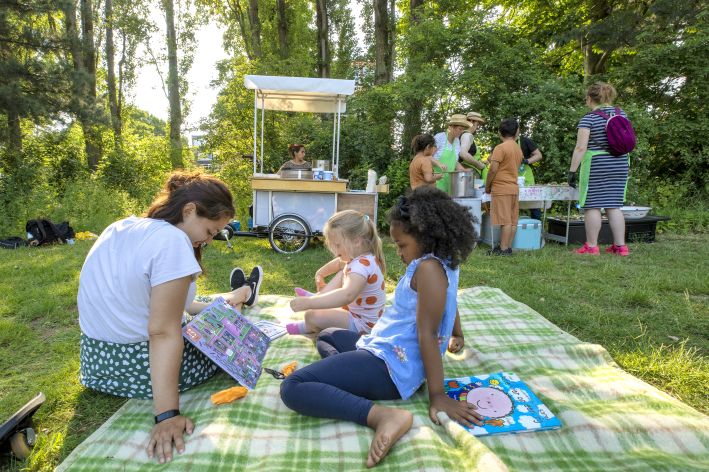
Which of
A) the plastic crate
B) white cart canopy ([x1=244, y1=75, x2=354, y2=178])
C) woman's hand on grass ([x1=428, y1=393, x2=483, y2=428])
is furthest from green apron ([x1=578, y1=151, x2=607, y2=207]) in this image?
woman's hand on grass ([x1=428, y1=393, x2=483, y2=428])

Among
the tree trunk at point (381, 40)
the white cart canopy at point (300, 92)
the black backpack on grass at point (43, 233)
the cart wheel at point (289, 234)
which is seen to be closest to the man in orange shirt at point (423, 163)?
the white cart canopy at point (300, 92)

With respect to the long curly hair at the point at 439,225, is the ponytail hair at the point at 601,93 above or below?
above

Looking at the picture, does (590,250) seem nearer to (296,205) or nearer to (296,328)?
(296,205)

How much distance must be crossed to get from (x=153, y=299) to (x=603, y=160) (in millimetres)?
5592

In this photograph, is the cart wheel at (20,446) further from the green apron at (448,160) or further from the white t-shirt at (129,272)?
the green apron at (448,160)

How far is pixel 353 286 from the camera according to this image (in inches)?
108

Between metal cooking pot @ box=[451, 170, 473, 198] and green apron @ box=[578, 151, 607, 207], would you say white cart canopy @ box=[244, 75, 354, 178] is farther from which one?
green apron @ box=[578, 151, 607, 207]

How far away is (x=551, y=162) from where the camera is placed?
28.2ft

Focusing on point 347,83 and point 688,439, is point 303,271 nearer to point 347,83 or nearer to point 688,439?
point 347,83

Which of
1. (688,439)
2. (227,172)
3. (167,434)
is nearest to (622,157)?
(688,439)

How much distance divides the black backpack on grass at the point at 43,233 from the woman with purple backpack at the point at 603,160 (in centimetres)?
764

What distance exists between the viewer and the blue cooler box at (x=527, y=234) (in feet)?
21.1

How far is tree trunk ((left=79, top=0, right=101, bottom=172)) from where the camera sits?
11105 millimetres

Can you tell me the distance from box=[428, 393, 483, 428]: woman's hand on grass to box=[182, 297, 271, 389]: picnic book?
94 cm
